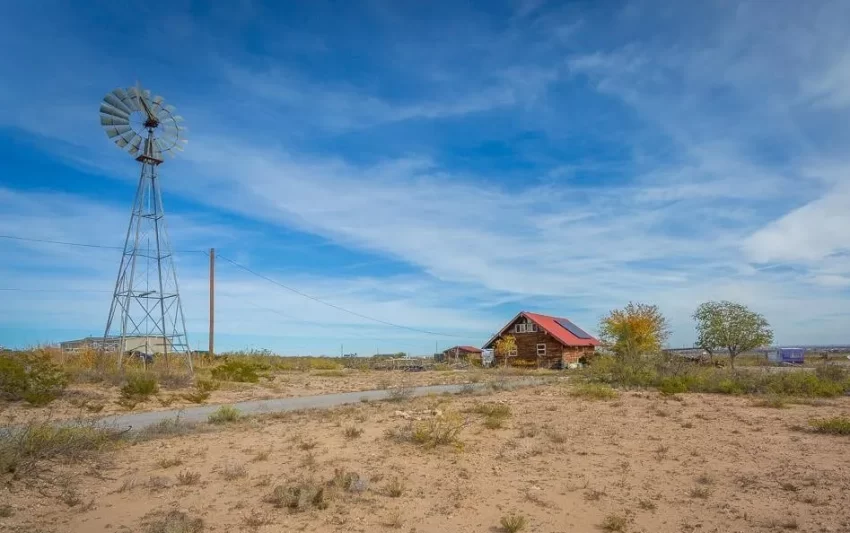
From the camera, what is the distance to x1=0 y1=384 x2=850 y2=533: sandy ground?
7.12 meters

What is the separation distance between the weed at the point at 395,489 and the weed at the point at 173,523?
2.54m

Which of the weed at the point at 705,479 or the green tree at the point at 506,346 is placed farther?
the green tree at the point at 506,346

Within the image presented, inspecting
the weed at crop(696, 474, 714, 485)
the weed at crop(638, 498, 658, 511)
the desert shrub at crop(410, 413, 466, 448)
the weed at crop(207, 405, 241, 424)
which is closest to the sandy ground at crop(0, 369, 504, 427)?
the weed at crop(207, 405, 241, 424)

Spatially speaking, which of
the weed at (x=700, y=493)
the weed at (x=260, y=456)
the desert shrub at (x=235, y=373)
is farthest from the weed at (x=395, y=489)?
the desert shrub at (x=235, y=373)

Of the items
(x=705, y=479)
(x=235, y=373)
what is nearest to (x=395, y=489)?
(x=705, y=479)

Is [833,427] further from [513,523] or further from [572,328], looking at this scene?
[572,328]

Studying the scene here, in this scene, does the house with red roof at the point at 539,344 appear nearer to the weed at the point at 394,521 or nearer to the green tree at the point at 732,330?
the green tree at the point at 732,330

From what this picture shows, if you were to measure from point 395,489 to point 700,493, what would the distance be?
4.22 m

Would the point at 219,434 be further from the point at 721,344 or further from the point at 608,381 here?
the point at 721,344

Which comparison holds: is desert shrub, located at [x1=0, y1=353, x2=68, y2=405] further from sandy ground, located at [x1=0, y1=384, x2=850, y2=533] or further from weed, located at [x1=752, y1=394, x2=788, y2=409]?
weed, located at [x1=752, y1=394, x2=788, y2=409]

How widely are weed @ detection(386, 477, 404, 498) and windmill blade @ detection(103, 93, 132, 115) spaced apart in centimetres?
2328

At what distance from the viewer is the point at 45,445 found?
9.38m

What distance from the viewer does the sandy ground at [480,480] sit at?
712 cm

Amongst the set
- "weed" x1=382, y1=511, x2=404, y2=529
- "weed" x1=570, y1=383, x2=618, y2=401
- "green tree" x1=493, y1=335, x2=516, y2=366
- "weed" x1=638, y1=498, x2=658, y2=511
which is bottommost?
"weed" x1=382, y1=511, x2=404, y2=529
